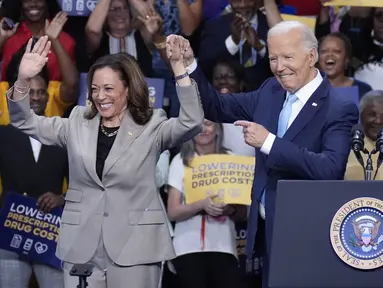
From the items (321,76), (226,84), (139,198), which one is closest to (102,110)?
(139,198)

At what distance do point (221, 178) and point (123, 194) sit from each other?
1.47 metres

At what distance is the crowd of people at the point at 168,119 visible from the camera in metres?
4.32

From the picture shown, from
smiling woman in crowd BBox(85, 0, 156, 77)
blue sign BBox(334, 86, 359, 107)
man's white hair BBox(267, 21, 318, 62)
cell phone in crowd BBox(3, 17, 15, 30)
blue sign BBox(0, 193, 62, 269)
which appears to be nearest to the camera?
man's white hair BBox(267, 21, 318, 62)

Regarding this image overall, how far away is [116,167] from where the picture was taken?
173 inches

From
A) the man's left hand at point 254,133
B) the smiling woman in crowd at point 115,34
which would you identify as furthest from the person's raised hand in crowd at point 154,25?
the man's left hand at point 254,133

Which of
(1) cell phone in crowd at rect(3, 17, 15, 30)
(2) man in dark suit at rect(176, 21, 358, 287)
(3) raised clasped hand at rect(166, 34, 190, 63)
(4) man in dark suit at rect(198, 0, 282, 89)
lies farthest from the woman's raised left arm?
(1) cell phone in crowd at rect(3, 17, 15, 30)

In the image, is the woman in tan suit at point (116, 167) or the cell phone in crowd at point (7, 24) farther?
the cell phone in crowd at point (7, 24)

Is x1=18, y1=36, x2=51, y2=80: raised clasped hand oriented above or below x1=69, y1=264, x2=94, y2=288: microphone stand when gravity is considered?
above

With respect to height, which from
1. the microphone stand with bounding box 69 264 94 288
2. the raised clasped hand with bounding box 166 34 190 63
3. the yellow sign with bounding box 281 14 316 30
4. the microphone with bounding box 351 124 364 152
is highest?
the yellow sign with bounding box 281 14 316 30

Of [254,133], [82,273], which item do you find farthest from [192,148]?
[82,273]

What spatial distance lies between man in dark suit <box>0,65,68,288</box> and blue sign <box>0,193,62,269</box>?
50 millimetres

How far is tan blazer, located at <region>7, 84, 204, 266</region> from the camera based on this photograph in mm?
4371

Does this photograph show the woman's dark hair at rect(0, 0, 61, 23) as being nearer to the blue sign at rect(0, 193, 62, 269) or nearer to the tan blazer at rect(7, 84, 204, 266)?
the blue sign at rect(0, 193, 62, 269)

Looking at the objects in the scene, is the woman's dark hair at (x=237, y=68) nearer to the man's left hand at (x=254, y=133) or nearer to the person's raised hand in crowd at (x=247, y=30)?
the person's raised hand in crowd at (x=247, y=30)
